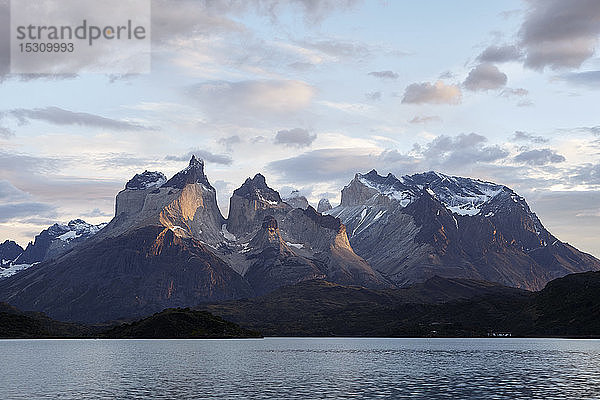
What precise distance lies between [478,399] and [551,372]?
233 ft

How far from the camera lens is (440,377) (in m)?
176

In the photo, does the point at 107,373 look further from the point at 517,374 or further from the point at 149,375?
the point at 517,374

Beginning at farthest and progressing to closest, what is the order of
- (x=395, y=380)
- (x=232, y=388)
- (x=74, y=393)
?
(x=395, y=380) < (x=232, y=388) < (x=74, y=393)

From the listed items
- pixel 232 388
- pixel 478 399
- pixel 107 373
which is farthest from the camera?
pixel 107 373

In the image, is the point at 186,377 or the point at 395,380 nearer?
the point at 395,380

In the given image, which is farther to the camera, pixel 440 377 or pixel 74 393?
pixel 440 377

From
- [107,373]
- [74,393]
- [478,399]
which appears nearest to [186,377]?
[107,373]

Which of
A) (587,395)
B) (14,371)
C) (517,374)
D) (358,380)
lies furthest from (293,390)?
(14,371)

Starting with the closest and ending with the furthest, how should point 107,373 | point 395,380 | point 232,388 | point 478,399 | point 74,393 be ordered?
point 478,399
point 74,393
point 232,388
point 395,380
point 107,373

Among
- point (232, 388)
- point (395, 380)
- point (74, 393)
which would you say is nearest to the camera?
point (74, 393)

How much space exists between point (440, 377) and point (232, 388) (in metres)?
56.0

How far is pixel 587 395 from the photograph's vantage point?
427 feet

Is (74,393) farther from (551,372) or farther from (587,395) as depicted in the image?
(551,372)

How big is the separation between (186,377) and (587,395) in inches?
3760
